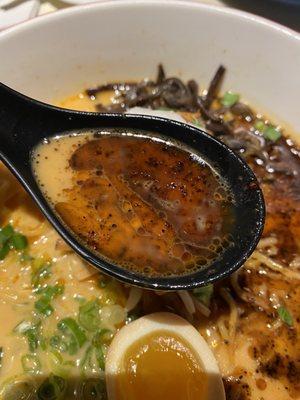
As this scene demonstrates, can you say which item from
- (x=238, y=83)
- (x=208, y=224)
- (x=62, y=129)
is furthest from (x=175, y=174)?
(x=238, y=83)

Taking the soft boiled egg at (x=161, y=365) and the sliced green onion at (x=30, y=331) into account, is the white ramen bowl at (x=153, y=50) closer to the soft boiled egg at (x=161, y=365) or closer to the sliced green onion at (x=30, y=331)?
the sliced green onion at (x=30, y=331)

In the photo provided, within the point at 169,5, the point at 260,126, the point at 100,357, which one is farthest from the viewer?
the point at 260,126

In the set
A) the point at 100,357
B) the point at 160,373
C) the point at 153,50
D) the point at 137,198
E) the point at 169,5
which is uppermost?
the point at 169,5

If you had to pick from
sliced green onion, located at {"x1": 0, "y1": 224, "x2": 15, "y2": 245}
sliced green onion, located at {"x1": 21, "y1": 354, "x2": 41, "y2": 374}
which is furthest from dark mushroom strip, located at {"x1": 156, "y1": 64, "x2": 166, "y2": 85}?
sliced green onion, located at {"x1": 21, "y1": 354, "x2": 41, "y2": 374}

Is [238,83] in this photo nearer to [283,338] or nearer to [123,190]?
[123,190]

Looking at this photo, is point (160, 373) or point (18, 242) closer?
point (160, 373)

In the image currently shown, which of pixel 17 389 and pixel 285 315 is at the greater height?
pixel 285 315

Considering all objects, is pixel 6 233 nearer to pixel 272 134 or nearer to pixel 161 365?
pixel 161 365

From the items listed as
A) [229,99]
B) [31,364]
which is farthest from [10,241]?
[229,99]
